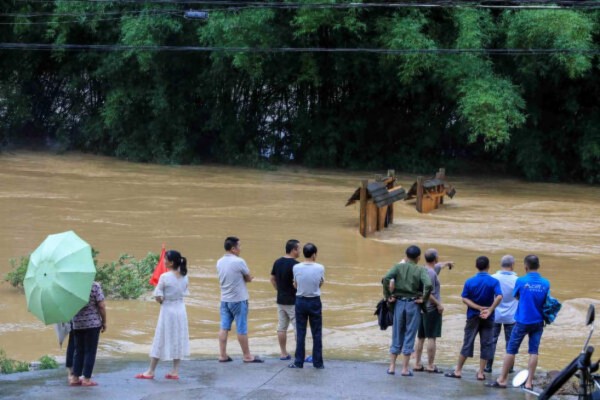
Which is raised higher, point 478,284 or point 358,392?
point 478,284

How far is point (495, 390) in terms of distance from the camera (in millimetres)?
10070

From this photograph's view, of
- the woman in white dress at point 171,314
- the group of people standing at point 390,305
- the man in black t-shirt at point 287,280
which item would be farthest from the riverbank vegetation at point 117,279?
the woman in white dress at point 171,314

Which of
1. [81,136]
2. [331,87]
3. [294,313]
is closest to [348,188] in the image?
[331,87]

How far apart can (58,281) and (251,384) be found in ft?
7.26

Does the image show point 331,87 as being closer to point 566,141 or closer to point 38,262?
point 566,141

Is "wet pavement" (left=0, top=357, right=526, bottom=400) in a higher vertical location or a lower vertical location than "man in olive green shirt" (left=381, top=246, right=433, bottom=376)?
lower

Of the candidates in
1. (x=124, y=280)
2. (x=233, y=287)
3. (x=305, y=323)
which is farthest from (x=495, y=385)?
(x=124, y=280)

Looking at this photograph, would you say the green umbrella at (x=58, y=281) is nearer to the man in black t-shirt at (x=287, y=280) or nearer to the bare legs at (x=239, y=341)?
the bare legs at (x=239, y=341)

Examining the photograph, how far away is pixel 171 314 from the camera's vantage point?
10031 millimetres

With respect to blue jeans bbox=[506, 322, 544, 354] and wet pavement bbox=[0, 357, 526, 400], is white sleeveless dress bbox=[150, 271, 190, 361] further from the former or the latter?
blue jeans bbox=[506, 322, 544, 354]

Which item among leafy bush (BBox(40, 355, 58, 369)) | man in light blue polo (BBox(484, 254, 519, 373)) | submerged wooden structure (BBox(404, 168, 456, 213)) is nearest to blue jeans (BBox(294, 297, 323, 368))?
man in light blue polo (BBox(484, 254, 519, 373))

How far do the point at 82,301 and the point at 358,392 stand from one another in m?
2.78

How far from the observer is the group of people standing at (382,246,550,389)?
394 inches

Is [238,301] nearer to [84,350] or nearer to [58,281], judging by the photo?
[84,350]
